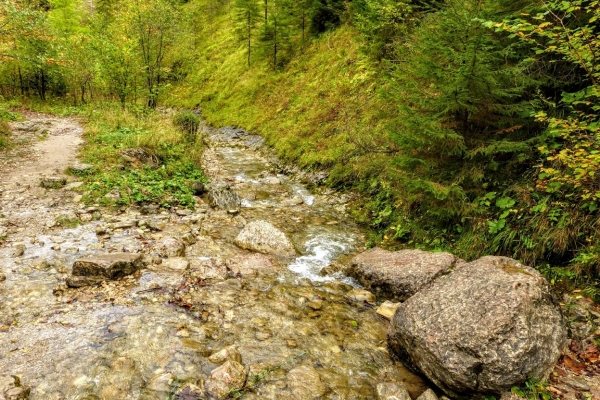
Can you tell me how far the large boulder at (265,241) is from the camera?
25.5 feet

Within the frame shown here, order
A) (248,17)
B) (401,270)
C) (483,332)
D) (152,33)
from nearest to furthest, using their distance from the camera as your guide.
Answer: (483,332) < (401,270) < (152,33) < (248,17)

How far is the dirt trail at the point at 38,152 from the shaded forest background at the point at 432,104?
332cm

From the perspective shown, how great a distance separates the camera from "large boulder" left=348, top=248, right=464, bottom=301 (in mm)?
5832

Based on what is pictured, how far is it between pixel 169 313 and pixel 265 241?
3076 mm

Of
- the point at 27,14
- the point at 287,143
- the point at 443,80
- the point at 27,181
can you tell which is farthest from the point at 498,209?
the point at 27,14

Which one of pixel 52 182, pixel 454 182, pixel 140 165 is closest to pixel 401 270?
pixel 454 182

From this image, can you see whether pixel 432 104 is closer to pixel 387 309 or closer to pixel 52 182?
pixel 387 309

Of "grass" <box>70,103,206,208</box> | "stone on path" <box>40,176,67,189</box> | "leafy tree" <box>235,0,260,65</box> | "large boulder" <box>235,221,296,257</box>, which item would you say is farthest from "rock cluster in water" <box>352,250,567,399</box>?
"leafy tree" <box>235,0,260,65</box>

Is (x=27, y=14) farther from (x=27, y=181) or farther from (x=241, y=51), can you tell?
(x=241, y=51)

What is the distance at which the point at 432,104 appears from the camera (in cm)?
625

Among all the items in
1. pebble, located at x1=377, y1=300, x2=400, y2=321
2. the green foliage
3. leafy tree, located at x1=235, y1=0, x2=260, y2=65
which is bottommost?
pebble, located at x1=377, y1=300, x2=400, y2=321

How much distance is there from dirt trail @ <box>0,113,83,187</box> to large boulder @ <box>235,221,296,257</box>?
22.0 ft

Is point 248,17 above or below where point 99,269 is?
above

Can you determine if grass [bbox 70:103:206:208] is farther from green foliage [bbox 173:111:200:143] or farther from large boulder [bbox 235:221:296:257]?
large boulder [bbox 235:221:296:257]
